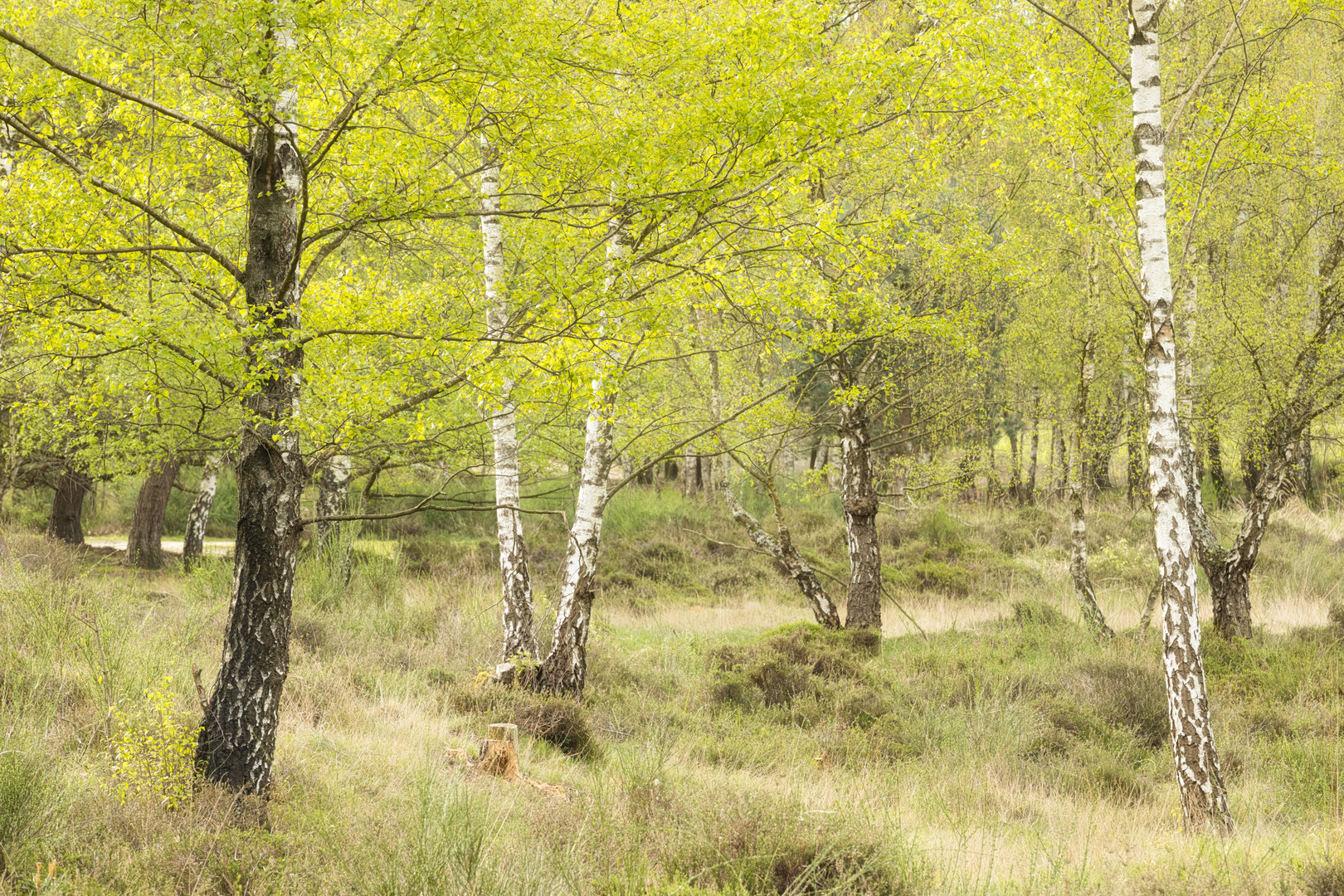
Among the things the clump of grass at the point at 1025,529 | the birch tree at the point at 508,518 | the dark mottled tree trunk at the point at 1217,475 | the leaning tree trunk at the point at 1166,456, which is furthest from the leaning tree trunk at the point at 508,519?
the dark mottled tree trunk at the point at 1217,475

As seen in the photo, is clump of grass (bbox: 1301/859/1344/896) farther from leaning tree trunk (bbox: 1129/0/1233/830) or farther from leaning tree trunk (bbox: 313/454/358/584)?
leaning tree trunk (bbox: 313/454/358/584)

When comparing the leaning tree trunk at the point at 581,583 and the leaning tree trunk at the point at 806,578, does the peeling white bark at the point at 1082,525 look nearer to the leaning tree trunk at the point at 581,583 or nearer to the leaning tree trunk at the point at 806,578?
the leaning tree trunk at the point at 806,578

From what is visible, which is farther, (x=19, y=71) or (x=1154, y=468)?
(x=1154, y=468)

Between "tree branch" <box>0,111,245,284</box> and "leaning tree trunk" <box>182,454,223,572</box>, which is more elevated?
"tree branch" <box>0,111,245,284</box>

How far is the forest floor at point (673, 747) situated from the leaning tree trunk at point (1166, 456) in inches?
22.5

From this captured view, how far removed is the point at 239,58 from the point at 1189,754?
20.8ft

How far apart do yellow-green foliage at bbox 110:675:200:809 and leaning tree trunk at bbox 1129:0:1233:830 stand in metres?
5.61

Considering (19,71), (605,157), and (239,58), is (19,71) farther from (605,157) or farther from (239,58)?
(605,157)

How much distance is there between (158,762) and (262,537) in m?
1.12

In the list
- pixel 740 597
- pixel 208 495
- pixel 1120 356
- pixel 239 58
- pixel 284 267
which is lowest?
pixel 740 597

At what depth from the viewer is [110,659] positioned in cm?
600

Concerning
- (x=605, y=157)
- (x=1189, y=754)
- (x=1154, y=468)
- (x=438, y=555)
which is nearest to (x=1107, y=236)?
(x=1154, y=468)

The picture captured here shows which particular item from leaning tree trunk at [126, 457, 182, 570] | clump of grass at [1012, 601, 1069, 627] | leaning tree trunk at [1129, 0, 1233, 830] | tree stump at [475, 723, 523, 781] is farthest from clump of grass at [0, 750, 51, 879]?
leaning tree trunk at [126, 457, 182, 570]

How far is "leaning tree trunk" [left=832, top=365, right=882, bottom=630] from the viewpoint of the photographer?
9883 millimetres
